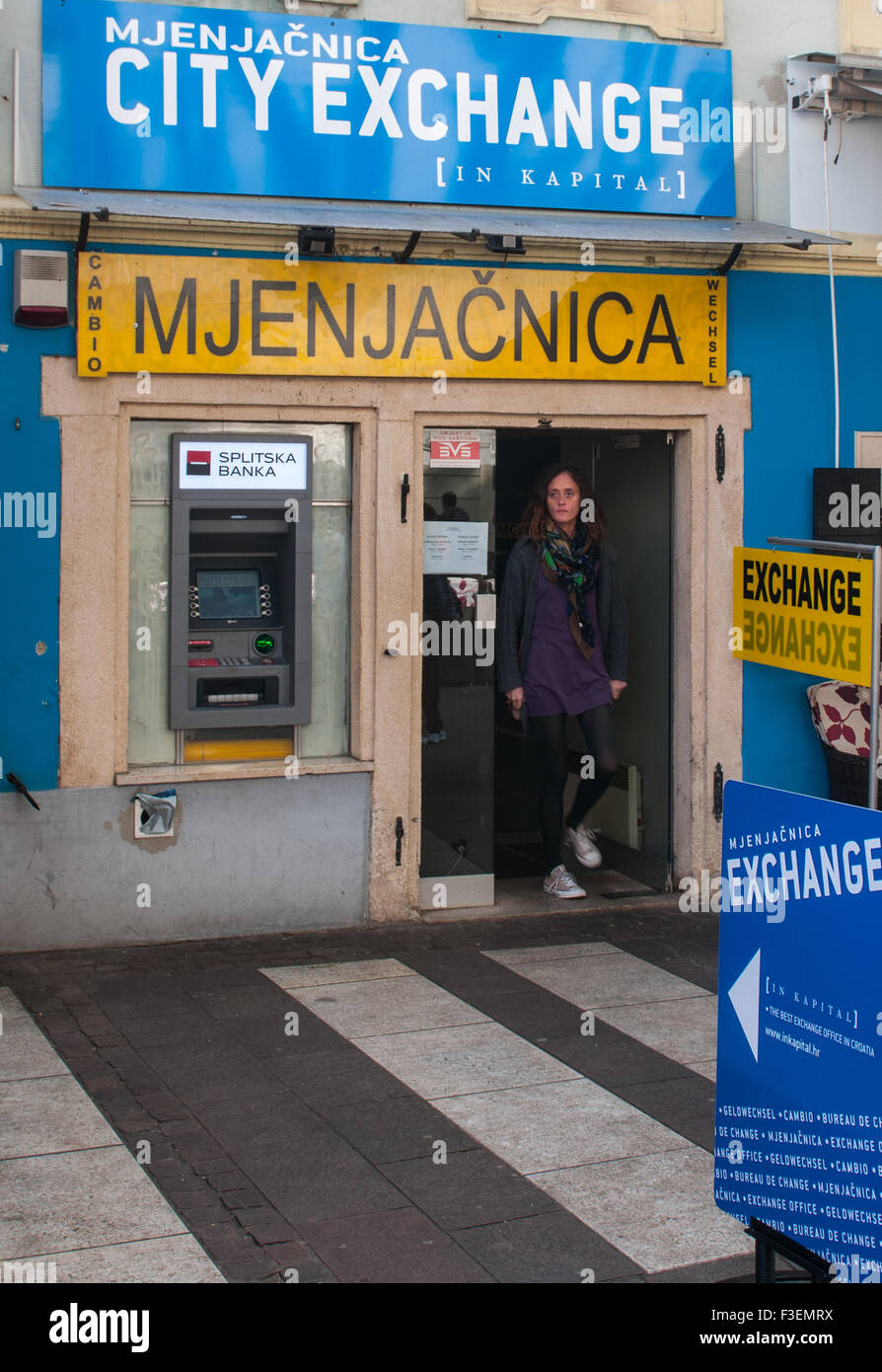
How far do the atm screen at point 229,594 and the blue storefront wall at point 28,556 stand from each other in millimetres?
748

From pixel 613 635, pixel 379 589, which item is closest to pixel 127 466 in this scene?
pixel 379 589

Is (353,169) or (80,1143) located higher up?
(353,169)

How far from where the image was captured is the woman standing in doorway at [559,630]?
842cm

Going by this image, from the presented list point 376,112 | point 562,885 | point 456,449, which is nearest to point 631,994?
point 562,885

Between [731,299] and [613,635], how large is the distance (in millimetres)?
1903

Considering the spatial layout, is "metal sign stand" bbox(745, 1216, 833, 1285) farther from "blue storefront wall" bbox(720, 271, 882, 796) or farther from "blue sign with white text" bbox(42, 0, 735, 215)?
"blue sign with white text" bbox(42, 0, 735, 215)

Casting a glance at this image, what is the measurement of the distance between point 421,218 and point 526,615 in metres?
2.19

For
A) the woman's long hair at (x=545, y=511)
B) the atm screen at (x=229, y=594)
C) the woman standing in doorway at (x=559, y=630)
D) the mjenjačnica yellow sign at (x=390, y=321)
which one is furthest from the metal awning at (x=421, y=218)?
the atm screen at (x=229, y=594)

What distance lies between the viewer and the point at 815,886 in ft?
11.5

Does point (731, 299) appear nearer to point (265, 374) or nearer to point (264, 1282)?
point (265, 374)

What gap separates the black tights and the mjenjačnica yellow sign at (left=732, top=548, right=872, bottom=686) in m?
3.09

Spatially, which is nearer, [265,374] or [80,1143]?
[80,1143]

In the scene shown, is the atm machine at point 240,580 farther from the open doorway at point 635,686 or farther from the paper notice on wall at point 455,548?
the open doorway at point 635,686

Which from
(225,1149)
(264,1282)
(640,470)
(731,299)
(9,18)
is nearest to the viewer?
(264,1282)
